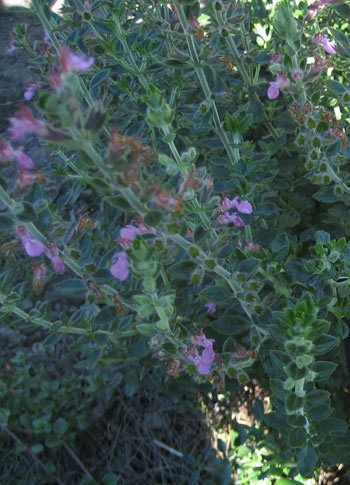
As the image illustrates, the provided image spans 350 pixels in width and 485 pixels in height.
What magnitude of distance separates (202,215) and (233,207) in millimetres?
230

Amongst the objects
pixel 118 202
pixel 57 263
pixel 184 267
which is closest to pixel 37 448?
pixel 57 263

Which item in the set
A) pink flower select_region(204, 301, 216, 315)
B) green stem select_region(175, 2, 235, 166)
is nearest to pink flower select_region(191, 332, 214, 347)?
pink flower select_region(204, 301, 216, 315)

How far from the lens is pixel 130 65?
7.21 feet

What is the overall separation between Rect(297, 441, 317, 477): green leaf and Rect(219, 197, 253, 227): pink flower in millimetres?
659

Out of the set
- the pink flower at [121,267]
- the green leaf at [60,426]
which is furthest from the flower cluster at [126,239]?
the green leaf at [60,426]

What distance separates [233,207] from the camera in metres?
1.82

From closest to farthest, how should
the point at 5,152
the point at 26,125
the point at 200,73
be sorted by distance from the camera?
the point at 26,125, the point at 5,152, the point at 200,73

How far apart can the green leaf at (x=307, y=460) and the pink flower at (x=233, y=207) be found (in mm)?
659

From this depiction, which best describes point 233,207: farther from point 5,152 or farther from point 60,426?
point 60,426

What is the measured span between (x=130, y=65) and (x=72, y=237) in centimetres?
84

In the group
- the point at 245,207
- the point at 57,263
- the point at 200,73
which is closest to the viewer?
the point at 57,263

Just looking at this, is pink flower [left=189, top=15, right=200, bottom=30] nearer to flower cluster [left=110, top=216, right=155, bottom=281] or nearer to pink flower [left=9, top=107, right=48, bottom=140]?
flower cluster [left=110, top=216, right=155, bottom=281]

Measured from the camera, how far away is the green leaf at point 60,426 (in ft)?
7.90

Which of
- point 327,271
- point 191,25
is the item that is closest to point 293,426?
point 327,271
